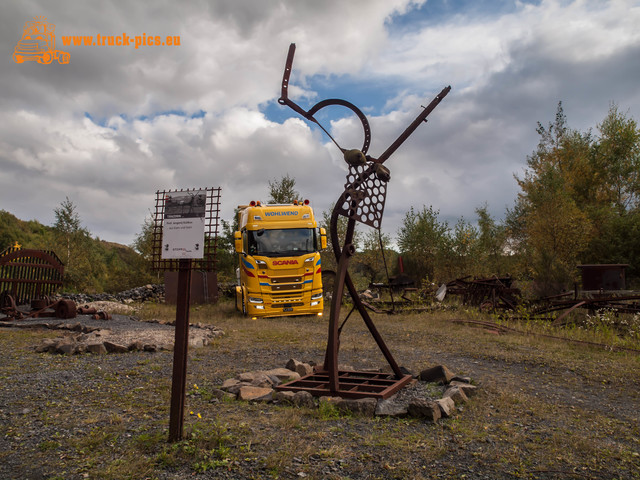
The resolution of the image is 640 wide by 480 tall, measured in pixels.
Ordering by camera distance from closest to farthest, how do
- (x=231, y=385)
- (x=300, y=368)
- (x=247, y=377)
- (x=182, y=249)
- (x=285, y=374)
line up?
(x=182, y=249) < (x=231, y=385) < (x=247, y=377) < (x=285, y=374) < (x=300, y=368)

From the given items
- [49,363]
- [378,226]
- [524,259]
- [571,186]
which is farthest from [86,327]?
[571,186]

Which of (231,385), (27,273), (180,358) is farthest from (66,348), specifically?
(27,273)

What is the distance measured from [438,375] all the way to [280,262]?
8282mm

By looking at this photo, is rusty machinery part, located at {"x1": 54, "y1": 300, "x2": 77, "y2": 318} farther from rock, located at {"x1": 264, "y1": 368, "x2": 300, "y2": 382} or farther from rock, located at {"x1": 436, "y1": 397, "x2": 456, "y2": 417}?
rock, located at {"x1": 436, "y1": 397, "x2": 456, "y2": 417}

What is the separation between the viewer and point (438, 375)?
6.00 m

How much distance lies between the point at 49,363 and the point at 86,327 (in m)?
4.05

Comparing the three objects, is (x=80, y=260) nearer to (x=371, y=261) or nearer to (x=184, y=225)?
(x=371, y=261)

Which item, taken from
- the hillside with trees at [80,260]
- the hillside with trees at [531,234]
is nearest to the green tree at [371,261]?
the hillside with trees at [531,234]

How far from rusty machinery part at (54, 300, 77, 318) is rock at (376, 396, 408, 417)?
1100cm

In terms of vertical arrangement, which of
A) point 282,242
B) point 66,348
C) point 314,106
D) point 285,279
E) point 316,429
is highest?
point 314,106

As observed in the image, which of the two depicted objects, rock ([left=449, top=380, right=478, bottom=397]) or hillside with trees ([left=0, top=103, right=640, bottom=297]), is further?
hillside with trees ([left=0, top=103, right=640, bottom=297])

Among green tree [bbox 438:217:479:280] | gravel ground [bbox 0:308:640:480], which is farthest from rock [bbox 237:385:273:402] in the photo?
green tree [bbox 438:217:479:280]

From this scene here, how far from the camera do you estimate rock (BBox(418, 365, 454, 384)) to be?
5.93 meters

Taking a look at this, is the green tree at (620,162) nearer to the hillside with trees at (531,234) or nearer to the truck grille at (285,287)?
the hillside with trees at (531,234)
